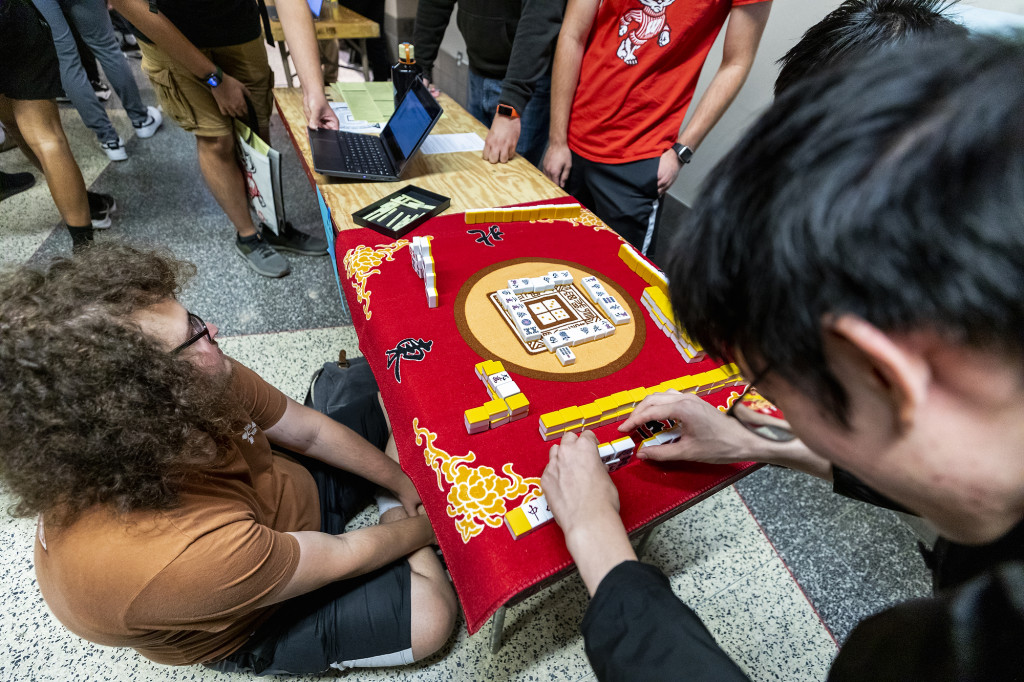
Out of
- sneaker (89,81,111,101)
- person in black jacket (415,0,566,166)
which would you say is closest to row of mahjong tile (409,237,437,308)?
person in black jacket (415,0,566,166)

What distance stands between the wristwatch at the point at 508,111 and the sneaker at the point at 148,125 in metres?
2.96

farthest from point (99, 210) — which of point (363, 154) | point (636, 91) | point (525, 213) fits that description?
point (636, 91)

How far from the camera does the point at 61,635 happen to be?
3.86ft

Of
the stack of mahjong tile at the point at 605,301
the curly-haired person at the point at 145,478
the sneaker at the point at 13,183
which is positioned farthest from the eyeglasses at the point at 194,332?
the sneaker at the point at 13,183

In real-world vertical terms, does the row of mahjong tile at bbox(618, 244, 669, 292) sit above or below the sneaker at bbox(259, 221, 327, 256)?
above

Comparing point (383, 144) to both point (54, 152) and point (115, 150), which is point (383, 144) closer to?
point (54, 152)

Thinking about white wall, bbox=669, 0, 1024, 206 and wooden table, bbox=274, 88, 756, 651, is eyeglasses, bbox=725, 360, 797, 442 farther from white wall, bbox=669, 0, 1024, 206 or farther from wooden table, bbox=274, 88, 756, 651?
white wall, bbox=669, 0, 1024, 206

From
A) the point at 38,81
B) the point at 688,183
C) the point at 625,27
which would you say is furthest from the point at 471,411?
the point at 688,183

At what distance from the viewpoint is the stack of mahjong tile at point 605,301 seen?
42.9 inches

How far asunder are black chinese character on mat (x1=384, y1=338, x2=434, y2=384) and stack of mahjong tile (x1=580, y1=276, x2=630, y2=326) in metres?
0.40

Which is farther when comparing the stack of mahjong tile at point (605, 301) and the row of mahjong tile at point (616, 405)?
the stack of mahjong tile at point (605, 301)

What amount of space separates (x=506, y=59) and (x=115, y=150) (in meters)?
2.60

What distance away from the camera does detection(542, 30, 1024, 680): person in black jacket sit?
11.6 inches

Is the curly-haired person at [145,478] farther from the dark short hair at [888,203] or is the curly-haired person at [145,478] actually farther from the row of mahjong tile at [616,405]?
the dark short hair at [888,203]
